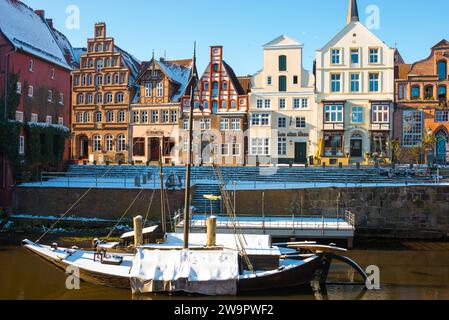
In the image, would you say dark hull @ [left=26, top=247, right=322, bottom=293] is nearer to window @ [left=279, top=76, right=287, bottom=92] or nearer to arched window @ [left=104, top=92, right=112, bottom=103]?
window @ [left=279, top=76, right=287, bottom=92]

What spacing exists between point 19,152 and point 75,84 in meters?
19.4

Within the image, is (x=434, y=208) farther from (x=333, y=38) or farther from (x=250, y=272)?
(x=333, y=38)

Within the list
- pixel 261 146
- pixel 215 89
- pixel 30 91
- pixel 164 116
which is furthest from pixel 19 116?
pixel 261 146

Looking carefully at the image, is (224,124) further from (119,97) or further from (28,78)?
(28,78)

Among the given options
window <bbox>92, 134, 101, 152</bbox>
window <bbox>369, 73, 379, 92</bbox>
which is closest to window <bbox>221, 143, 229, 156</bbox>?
window <bbox>92, 134, 101, 152</bbox>

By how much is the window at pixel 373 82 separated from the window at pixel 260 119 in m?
10.0

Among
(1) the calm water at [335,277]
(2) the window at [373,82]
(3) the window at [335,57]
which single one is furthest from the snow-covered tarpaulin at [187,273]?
(3) the window at [335,57]

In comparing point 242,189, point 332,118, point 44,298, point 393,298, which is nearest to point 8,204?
point 242,189

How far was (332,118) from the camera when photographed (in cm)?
4484

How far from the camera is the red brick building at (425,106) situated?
1719 inches

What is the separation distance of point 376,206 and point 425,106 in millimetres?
18705

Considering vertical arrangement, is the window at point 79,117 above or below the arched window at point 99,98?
below

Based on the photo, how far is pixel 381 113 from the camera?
4409 cm

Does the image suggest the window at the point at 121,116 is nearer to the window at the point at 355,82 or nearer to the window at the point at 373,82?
the window at the point at 355,82
